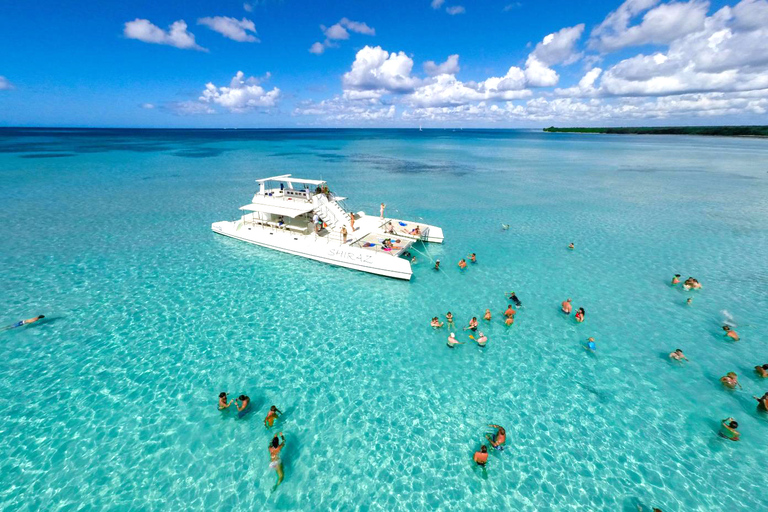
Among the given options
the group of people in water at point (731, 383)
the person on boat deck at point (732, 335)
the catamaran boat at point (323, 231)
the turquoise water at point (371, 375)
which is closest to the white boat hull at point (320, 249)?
the catamaran boat at point (323, 231)

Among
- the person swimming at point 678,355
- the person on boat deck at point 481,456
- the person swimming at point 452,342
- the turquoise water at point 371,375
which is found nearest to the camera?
the turquoise water at point 371,375

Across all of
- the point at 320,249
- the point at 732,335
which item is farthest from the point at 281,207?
the point at 732,335

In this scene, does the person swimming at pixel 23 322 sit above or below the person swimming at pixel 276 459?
above

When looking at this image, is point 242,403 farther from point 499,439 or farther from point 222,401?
point 499,439

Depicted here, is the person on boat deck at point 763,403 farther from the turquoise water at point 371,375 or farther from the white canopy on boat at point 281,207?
the white canopy on boat at point 281,207

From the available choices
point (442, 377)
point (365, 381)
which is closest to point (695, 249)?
point (442, 377)

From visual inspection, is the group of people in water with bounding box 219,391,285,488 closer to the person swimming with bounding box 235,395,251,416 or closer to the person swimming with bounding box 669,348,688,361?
the person swimming with bounding box 235,395,251,416
